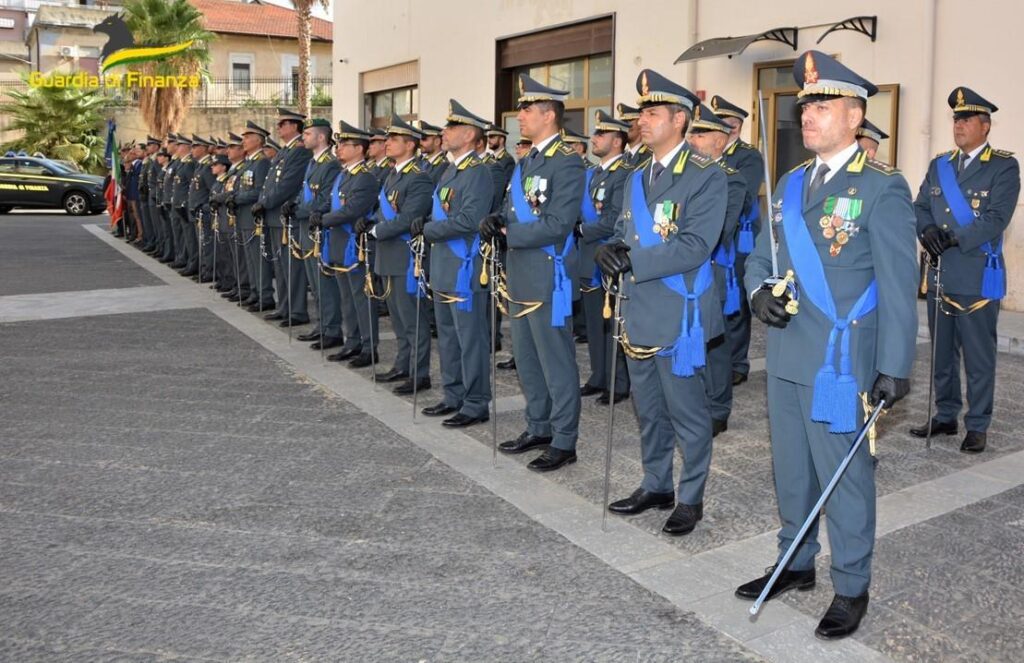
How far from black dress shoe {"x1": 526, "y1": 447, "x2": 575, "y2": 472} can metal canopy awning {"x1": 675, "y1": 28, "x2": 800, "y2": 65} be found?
24.8 ft

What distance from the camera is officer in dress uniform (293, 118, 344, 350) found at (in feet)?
29.2

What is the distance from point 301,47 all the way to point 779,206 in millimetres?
29057

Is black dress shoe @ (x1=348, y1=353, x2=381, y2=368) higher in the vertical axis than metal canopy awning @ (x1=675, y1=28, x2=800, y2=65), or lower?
lower

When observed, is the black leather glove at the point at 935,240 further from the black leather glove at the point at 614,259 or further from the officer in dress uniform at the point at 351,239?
the officer in dress uniform at the point at 351,239

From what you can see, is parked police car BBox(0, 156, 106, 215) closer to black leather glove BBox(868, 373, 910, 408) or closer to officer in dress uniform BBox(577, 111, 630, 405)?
officer in dress uniform BBox(577, 111, 630, 405)

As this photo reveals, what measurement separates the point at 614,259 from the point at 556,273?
1249mm

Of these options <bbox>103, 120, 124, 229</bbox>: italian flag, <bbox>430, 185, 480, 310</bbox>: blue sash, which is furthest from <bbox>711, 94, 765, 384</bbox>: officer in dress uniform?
<bbox>103, 120, 124, 229</bbox>: italian flag

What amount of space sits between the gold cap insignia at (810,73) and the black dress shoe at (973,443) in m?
3.23

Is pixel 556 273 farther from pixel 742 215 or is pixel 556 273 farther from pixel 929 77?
pixel 929 77

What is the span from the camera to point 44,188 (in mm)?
27656

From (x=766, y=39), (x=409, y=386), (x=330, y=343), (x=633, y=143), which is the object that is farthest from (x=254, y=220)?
(x=766, y=39)

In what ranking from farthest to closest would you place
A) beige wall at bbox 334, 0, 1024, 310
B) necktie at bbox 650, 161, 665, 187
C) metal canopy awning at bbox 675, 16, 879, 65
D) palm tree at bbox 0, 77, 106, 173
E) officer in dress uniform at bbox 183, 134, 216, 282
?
palm tree at bbox 0, 77, 106, 173
officer in dress uniform at bbox 183, 134, 216, 282
metal canopy awning at bbox 675, 16, 879, 65
beige wall at bbox 334, 0, 1024, 310
necktie at bbox 650, 161, 665, 187

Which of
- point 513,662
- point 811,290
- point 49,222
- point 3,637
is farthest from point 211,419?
point 49,222

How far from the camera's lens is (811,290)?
3592 millimetres
